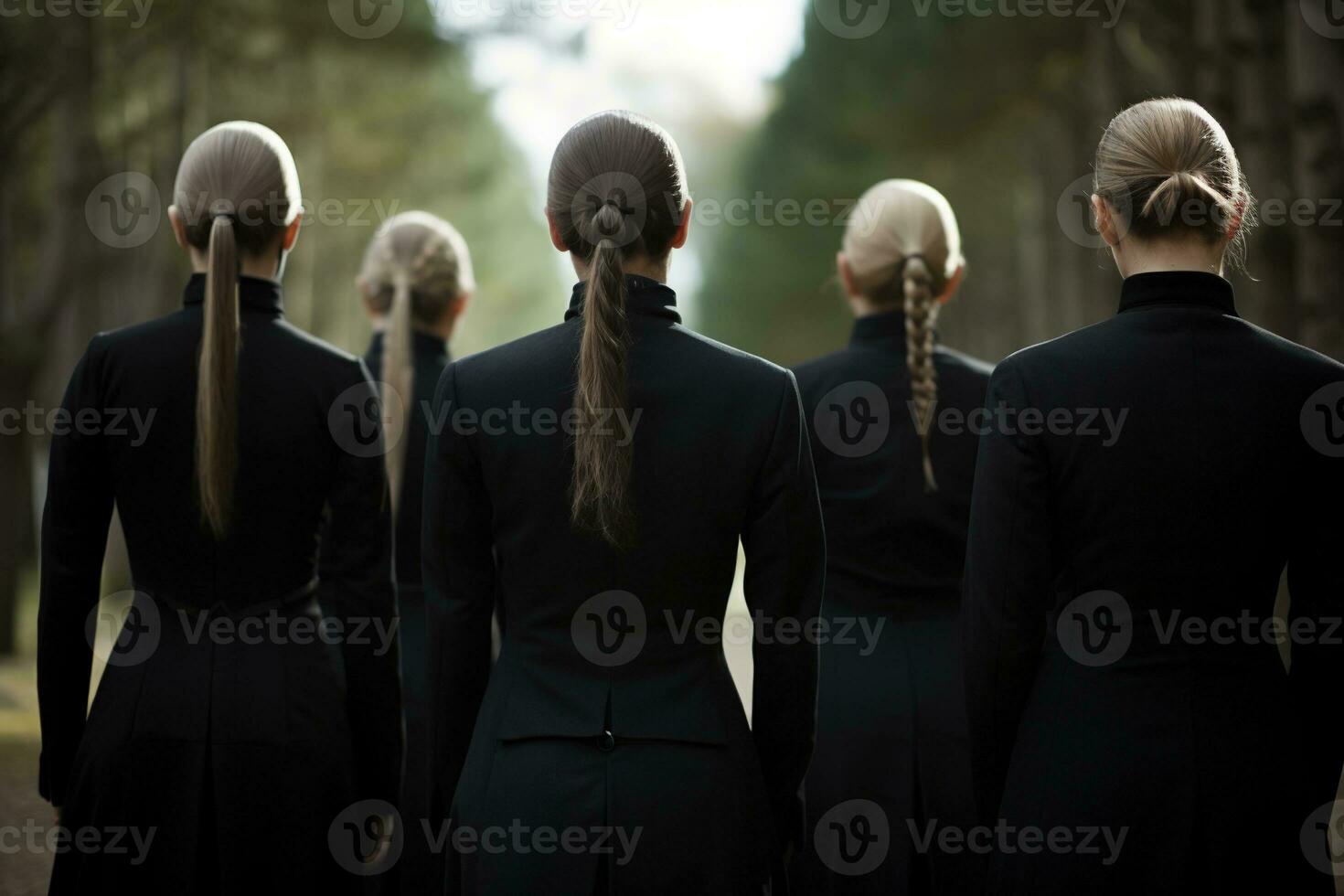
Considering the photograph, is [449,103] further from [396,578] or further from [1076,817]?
[1076,817]

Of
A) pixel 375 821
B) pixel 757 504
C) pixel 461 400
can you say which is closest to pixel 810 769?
pixel 375 821

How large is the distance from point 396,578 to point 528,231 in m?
48.9

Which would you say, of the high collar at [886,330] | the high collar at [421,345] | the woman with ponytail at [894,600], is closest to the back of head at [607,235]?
the woman with ponytail at [894,600]

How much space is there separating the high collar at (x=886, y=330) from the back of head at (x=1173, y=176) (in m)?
1.56

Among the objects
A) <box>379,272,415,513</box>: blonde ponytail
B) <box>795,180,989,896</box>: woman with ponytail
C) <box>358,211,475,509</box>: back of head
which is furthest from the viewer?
<box>358,211,475,509</box>: back of head

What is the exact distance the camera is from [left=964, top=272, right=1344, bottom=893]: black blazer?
3035mm

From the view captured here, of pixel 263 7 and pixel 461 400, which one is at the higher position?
pixel 263 7

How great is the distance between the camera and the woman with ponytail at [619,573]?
Result: 3.02 m

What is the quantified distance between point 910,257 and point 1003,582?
1958 millimetres

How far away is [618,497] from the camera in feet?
9.99

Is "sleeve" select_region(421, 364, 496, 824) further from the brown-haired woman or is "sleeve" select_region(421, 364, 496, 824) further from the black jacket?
the brown-haired woman

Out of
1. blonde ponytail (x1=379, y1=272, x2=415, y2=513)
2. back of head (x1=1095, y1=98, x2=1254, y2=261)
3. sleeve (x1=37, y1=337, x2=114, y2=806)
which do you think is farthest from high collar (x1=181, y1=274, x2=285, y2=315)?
back of head (x1=1095, y1=98, x2=1254, y2=261)

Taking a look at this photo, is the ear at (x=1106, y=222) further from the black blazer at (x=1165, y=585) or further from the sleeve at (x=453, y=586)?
the sleeve at (x=453, y=586)

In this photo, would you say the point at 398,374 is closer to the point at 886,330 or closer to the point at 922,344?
the point at 886,330
